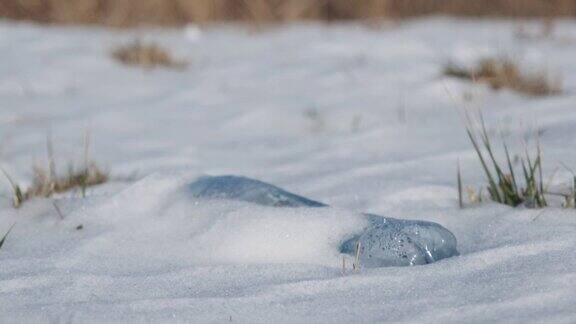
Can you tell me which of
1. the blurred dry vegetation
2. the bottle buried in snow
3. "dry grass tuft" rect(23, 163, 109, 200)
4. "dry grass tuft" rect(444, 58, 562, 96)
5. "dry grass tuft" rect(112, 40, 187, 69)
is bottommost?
the blurred dry vegetation

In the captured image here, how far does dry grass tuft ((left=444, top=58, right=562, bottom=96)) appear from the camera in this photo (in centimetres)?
367

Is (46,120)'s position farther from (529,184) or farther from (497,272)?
(497,272)

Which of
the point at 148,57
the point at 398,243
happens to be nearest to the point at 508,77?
the point at 148,57

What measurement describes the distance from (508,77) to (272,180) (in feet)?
5.24

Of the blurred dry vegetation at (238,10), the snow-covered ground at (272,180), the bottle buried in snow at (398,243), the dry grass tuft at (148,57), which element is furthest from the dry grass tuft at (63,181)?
the blurred dry vegetation at (238,10)

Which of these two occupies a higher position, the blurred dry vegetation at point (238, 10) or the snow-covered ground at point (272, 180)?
the snow-covered ground at point (272, 180)

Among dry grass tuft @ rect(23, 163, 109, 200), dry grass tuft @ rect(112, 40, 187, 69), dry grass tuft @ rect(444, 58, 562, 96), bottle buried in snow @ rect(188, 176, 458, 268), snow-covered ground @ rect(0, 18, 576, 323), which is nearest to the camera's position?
snow-covered ground @ rect(0, 18, 576, 323)

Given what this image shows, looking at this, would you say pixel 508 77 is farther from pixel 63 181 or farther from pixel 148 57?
pixel 63 181

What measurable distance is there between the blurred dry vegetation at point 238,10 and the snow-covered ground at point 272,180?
1.50 m

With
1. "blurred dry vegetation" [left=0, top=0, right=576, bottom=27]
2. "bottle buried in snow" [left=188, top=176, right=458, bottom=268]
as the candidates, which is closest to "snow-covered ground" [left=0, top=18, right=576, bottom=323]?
"bottle buried in snow" [left=188, top=176, right=458, bottom=268]

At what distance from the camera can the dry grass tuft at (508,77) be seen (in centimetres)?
367

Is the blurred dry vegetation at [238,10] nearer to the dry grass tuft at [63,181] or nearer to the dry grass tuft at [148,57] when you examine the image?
the dry grass tuft at [148,57]

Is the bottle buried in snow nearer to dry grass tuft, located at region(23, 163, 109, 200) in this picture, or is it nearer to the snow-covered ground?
the snow-covered ground

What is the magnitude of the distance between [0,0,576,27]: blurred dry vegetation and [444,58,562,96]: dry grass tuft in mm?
2876
